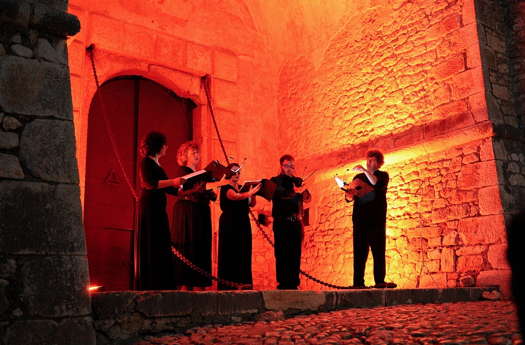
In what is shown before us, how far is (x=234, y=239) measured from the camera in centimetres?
513

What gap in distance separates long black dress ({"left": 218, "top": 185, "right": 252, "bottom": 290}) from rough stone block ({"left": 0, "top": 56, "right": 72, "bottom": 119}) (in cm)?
200

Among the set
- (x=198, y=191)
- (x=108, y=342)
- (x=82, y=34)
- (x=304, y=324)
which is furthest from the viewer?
(x=82, y=34)

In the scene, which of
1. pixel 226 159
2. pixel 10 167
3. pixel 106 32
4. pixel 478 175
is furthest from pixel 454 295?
pixel 106 32

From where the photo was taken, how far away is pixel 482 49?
6047 millimetres

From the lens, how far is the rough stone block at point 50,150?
3.28 meters

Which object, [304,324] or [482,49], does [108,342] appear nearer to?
[304,324]

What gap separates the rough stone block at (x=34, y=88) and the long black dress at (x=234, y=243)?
200 cm

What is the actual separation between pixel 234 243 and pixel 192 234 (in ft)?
1.46

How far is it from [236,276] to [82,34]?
12.8 feet

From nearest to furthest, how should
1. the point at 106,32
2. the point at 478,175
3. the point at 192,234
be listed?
the point at 192,234 → the point at 478,175 → the point at 106,32

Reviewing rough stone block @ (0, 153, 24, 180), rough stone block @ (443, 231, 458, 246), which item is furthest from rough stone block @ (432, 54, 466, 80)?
rough stone block @ (0, 153, 24, 180)

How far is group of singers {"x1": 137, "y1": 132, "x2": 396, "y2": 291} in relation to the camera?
4375 mm

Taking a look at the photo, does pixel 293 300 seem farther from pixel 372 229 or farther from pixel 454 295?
pixel 454 295

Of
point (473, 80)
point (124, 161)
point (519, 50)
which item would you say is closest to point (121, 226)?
point (124, 161)
